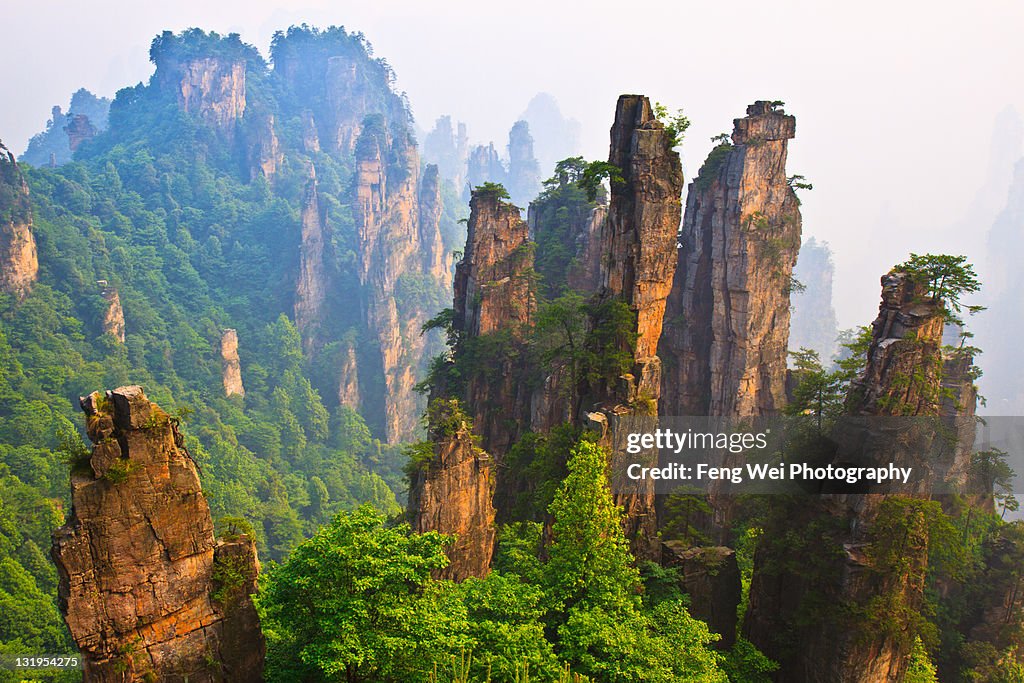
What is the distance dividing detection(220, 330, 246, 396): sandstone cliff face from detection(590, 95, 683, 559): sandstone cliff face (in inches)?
1801

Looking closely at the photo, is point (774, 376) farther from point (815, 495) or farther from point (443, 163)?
point (443, 163)

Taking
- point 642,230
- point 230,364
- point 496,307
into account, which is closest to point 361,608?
point 642,230

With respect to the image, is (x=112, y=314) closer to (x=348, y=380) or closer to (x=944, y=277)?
(x=348, y=380)

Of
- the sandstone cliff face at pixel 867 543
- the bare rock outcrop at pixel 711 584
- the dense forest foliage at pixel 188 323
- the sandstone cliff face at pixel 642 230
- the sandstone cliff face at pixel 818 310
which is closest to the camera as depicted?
the sandstone cliff face at pixel 867 543

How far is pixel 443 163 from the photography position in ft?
465

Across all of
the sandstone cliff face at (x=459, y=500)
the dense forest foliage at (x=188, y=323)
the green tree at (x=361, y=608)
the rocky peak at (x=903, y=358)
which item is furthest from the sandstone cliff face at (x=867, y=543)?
the dense forest foliage at (x=188, y=323)

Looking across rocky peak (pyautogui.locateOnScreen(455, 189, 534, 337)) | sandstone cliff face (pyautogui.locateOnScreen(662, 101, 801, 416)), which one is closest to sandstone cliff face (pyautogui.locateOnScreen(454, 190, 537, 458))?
rocky peak (pyautogui.locateOnScreen(455, 189, 534, 337))

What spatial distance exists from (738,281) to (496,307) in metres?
10.2

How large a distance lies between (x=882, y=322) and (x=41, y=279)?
173 ft

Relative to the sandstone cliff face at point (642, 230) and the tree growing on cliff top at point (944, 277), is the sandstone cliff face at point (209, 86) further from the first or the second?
the tree growing on cliff top at point (944, 277)

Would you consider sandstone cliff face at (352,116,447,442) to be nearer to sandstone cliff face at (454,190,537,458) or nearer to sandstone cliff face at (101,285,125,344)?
sandstone cliff face at (101,285,125,344)

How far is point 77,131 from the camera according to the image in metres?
84.2

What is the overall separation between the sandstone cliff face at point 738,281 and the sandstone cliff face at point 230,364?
4113 centimetres

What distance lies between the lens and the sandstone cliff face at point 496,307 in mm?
28072
